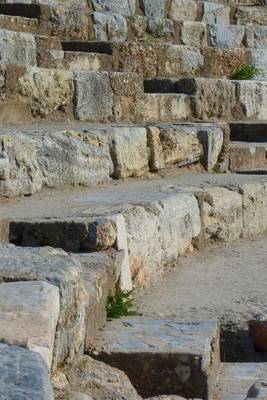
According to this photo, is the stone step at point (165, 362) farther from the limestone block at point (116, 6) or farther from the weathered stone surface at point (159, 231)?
the limestone block at point (116, 6)

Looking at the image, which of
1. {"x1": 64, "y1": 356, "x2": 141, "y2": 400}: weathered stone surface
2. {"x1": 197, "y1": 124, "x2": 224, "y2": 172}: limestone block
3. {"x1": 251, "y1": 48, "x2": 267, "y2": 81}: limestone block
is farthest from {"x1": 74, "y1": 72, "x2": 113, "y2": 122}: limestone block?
{"x1": 64, "y1": 356, "x2": 141, "y2": 400}: weathered stone surface

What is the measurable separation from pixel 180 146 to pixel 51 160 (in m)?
1.75

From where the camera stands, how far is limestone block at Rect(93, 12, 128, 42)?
404 inches

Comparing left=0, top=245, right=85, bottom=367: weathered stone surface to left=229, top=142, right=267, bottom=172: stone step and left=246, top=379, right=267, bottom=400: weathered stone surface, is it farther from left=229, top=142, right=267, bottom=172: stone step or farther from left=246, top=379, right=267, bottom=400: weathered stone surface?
left=229, top=142, right=267, bottom=172: stone step

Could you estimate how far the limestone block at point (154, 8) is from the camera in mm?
11820

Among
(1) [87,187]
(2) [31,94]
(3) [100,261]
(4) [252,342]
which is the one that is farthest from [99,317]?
(2) [31,94]

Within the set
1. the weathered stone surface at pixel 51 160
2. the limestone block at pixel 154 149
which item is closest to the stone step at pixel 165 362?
the weathered stone surface at pixel 51 160

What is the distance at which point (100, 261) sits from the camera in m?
4.33

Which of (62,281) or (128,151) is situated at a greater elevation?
(62,281)

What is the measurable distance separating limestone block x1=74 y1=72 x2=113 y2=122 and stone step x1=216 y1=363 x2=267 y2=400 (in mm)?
3857

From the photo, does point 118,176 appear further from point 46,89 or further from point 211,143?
point 211,143

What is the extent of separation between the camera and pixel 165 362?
11.7ft

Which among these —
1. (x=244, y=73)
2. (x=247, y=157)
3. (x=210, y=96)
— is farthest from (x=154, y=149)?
(x=244, y=73)

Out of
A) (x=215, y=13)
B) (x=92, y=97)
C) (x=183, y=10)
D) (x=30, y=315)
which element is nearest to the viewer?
A: (x=30, y=315)
